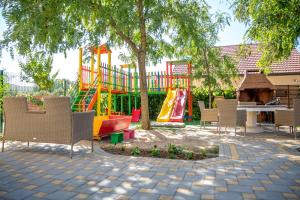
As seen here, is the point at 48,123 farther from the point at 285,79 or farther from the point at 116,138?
the point at 285,79

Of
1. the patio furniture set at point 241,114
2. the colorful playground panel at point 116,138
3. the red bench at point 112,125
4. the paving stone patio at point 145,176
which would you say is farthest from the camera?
the patio furniture set at point 241,114

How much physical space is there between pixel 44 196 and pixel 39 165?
4.76 feet

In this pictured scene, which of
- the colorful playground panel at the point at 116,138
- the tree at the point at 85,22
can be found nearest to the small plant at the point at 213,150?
the colorful playground panel at the point at 116,138

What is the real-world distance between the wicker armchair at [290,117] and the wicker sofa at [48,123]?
205 inches

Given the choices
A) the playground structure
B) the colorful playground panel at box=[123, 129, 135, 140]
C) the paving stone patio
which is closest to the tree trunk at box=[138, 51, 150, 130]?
the playground structure

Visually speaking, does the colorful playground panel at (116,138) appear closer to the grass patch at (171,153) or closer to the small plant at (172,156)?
the grass patch at (171,153)

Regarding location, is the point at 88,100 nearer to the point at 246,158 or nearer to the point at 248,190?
the point at 246,158

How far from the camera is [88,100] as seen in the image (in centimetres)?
1025

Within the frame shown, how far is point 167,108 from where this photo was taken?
1295 centimetres

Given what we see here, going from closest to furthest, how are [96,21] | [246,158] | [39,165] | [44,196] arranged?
1. [44,196]
2. [39,165]
3. [246,158]
4. [96,21]

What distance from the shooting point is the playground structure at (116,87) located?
9867 millimetres

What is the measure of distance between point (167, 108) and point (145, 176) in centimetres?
955

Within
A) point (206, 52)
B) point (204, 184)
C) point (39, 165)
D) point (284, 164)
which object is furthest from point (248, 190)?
point (206, 52)

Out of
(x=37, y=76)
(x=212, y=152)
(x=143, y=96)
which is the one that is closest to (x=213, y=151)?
(x=212, y=152)
